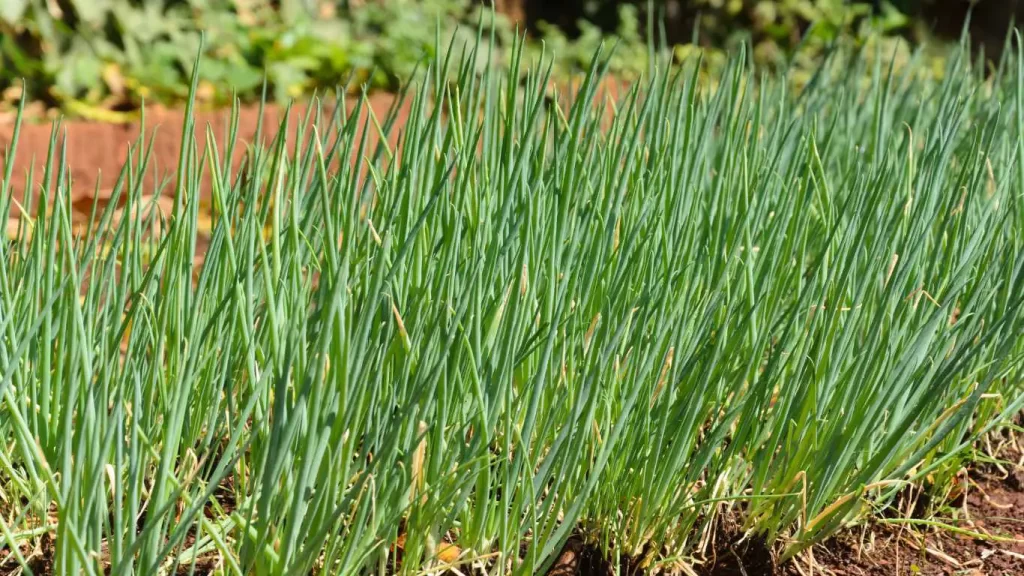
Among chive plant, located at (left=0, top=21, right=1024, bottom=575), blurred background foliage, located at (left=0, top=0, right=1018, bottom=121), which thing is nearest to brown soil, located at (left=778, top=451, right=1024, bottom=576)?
chive plant, located at (left=0, top=21, right=1024, bottom=575)

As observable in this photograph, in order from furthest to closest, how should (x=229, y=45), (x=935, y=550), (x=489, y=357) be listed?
(x=229, y=45) → (x=935, y=550) → (x=489, y=357)

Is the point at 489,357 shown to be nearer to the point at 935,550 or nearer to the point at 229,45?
the point at 935,550

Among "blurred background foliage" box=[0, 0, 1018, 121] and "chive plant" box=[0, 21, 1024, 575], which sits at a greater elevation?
"chive plant" box=[0, 21, 1024, 575]

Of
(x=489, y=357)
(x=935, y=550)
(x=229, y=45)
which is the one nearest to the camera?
(x=489, y=357)

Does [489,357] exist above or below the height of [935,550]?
above

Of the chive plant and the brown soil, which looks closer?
the chive plant

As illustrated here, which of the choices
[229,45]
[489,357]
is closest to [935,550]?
[489,357]

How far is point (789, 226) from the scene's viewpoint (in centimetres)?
147

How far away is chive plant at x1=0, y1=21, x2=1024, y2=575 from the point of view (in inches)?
39.2

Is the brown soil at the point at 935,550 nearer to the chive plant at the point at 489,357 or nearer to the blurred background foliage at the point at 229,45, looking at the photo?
the chive plant at the point at 489,357

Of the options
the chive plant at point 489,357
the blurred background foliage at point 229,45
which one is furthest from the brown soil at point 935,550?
the blurred background foliage at point 229,45

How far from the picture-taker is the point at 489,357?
1.09 meters

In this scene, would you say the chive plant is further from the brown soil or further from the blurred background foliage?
the blurred background foliage

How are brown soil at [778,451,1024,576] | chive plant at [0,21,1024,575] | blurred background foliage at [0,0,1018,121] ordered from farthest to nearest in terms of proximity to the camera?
blurred background foliage at [0,0,1018,121] < brown soil at [778,451,1024,576] < chive plant at [0,21,1024,575]
